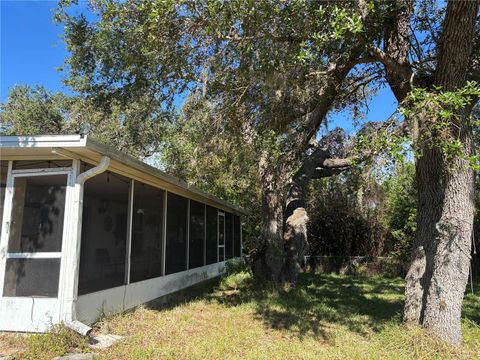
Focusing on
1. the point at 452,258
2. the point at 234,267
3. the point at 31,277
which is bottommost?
the point at 234,267

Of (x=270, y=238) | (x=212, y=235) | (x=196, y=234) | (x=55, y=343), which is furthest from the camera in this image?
(x=212, y=235)

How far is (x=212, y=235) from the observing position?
13.0 meters

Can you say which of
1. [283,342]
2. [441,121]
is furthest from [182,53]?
[283,342]

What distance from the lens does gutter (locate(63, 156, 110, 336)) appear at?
523 centimetres

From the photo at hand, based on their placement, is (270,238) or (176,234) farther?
(270,238)

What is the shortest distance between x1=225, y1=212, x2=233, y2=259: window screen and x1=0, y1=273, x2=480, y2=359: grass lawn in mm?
5031

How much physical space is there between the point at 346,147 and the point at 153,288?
652cm

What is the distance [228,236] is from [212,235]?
7.51 ft

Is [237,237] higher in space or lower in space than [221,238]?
higher

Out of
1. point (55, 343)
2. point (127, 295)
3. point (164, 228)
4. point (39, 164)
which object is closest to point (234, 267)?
point (164, 228)

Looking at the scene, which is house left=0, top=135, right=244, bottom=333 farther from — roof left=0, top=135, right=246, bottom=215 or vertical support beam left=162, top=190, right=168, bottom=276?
vertical support beam left=162, top=190, right=168, bottom=276

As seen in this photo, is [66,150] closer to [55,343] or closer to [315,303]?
[55,343]

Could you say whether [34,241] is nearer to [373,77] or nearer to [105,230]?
[105,230]

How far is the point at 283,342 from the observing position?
5.77 meters
